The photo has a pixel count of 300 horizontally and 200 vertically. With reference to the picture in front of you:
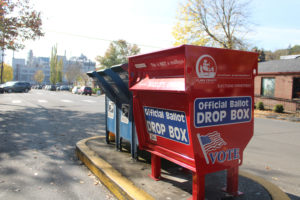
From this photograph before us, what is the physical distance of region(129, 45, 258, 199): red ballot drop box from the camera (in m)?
2.63

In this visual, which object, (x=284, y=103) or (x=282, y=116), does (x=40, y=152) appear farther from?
(x=284, y=103)

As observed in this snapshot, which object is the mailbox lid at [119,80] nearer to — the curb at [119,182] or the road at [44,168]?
the curb at [119,182]

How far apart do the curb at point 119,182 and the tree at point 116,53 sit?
43542mm

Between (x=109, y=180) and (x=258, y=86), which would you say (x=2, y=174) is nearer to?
(x=109, y=180)

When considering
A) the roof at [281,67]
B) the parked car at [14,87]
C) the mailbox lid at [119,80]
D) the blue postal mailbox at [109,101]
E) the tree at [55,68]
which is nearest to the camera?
the mailbox lid at [119,80]

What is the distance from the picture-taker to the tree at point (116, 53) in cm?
4731

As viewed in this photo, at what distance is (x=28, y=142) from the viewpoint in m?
6.45

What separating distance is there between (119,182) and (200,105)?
1.61 metres

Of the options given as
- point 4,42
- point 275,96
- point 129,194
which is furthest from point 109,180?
point 275,96

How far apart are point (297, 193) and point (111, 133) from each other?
12.2 ft

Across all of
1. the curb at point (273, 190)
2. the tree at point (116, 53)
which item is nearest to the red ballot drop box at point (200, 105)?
the curb at point (273, 190)

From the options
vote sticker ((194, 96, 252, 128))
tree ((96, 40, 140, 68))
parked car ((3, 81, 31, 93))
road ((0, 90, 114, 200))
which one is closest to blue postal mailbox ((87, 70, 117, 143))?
road ((0, 90, 114, 200))

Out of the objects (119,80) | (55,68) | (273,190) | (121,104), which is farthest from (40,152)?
(55,68)

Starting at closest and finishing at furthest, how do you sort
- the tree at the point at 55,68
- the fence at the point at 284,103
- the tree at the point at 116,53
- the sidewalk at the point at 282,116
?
the sidewalk at the point at 282,116 → the fence at the point at 284,103 → the tree at the point at 116,53 → the tree at the point at 55,68
